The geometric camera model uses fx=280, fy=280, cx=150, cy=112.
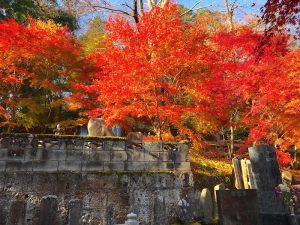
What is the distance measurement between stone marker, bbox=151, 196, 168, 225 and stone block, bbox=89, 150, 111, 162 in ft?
8.00

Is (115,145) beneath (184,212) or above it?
above

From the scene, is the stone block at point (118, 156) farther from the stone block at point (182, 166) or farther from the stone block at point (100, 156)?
the stone block at point (182, 166)

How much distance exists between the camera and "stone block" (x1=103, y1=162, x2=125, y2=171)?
35.6 feet

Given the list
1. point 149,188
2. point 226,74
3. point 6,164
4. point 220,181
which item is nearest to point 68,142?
point 6,164

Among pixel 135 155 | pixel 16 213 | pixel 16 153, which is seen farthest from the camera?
pixel 135 155

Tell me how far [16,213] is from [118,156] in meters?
5.37

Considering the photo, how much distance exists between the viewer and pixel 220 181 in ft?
45.0

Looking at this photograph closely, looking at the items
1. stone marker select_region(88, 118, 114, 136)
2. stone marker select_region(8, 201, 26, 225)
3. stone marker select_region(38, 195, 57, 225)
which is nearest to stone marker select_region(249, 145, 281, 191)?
stone marker select_region(38, 195, 57, 225)

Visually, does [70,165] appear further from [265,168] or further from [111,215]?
[265,168]

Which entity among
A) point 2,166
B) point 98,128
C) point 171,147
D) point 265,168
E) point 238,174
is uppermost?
point 98,128

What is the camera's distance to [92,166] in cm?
1066

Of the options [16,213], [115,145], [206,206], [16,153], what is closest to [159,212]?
[206,206]

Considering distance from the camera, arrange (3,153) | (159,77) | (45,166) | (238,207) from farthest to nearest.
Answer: (159,77)
(45,166)
(3,153)
(238,207)

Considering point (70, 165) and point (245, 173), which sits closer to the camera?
point (70, 165)
